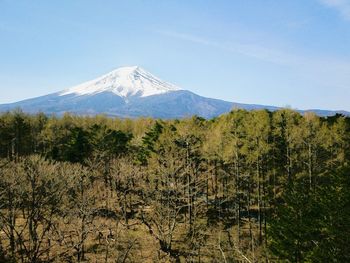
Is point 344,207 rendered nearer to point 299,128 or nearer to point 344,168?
point 344,168

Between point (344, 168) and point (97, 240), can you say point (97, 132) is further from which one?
point (344, 168)

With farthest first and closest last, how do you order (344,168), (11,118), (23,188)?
1. (11,118)
2. (23,188)
3. (344,168)

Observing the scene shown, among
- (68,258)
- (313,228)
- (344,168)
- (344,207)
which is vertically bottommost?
(68,258)

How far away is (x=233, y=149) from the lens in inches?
2019

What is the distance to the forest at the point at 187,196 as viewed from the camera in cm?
2956

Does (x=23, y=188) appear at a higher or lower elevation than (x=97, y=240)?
higher

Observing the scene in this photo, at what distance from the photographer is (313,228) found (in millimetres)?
27250

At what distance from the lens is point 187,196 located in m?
59.5

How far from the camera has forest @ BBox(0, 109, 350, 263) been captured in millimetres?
29562

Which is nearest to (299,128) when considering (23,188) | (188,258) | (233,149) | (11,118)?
(233,149)

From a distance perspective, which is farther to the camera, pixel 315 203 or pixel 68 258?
pixel 68 258

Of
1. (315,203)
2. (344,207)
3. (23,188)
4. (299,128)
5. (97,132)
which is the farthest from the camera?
(97,132)

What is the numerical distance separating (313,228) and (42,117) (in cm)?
8279

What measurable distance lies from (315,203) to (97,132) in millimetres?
46378
